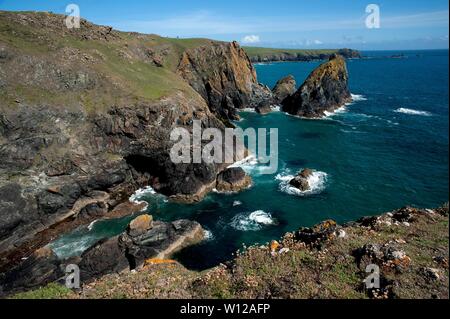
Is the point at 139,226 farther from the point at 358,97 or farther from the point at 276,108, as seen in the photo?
the point at 358,97

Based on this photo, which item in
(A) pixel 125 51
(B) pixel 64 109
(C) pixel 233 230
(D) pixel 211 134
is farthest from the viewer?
(A) pixel 125 51

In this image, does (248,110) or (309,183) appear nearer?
(309,183)

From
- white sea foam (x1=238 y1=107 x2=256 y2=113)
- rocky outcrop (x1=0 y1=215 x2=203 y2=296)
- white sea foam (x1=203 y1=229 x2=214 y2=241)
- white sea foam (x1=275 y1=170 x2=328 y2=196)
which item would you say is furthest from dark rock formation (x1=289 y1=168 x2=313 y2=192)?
white sea foam (x1=238 y1=107 x2=256 y2=113)

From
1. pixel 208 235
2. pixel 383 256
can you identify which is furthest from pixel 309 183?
pixel 383 256
